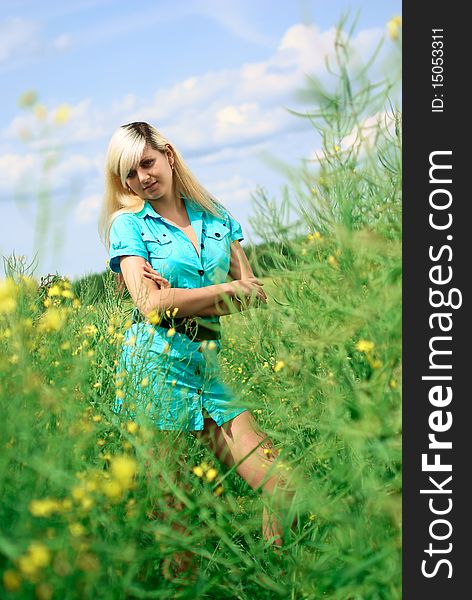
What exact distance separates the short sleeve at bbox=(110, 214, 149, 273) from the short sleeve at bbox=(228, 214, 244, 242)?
0.50 m

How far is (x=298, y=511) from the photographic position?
2414 mm

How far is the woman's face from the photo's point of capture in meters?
3.34

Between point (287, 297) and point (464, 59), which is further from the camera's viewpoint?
point (287, 297)

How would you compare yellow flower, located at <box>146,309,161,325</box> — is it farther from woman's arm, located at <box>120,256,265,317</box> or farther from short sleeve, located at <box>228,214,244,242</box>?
short sleeve, located at <box>228,214,244,242</box>

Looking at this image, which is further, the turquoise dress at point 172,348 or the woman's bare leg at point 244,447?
the woman's bare leg at point 244,447

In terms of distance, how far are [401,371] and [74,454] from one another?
952 mm

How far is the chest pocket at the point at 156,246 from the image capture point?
3297 mm

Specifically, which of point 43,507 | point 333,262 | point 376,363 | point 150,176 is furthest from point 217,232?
point 43,507

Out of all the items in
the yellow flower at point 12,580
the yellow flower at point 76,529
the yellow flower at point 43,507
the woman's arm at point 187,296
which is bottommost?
the yellow flower at point 12,580

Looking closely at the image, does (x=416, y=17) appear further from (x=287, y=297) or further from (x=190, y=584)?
(x=190, y=584)

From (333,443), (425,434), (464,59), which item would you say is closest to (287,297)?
(333,443)

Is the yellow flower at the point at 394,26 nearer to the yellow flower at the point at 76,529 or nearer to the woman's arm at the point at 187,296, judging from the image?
the woman's arm at the point at 187,296

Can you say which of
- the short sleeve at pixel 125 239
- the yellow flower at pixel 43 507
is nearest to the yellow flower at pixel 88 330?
the short sleeve at pixel 125 239

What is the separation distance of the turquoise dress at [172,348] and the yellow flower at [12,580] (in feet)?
3.15
